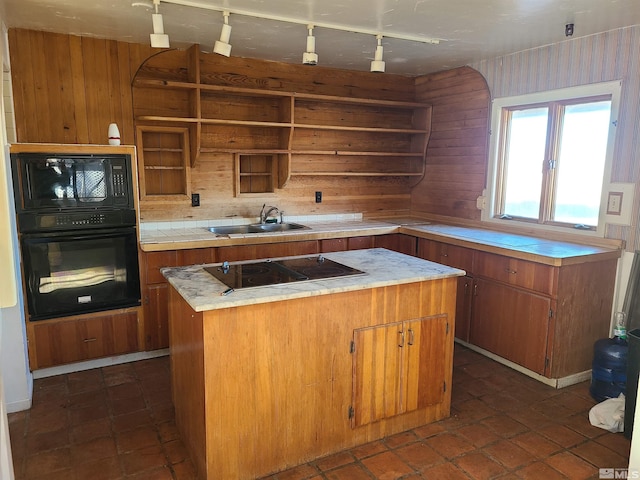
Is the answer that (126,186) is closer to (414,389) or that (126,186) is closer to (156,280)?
(156,280)

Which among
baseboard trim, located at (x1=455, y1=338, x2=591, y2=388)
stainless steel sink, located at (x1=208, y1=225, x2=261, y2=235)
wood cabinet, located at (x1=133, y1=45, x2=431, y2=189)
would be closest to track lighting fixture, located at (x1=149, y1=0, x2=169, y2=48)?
wood cabinet, located at (x1=133, y1=45, x2=431, y2=189)

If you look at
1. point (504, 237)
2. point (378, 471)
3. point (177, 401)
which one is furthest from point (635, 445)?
point (504, 237)

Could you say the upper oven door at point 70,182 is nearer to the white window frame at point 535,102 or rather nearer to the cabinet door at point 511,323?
the cabinet door at point 511,323

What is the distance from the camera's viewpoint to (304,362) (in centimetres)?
217

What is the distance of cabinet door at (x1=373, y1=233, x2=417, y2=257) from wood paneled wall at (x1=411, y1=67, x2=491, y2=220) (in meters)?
0.61

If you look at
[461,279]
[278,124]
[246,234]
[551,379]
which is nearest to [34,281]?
[246,234]

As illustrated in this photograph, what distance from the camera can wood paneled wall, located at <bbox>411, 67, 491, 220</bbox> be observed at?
13.7ft

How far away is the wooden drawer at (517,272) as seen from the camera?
118 inches

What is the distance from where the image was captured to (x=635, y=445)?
148 cm

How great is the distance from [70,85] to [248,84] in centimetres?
142

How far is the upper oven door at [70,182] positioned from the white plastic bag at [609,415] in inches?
127

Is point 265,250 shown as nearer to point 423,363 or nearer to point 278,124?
point 278,124

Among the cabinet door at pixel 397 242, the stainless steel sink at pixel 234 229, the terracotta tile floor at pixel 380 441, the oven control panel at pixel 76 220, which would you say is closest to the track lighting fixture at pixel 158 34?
the oven control panel at pixel 76 220

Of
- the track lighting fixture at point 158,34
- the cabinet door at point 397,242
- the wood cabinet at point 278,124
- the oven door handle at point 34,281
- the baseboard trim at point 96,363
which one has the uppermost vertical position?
the track lighting fixture at point 158,34
